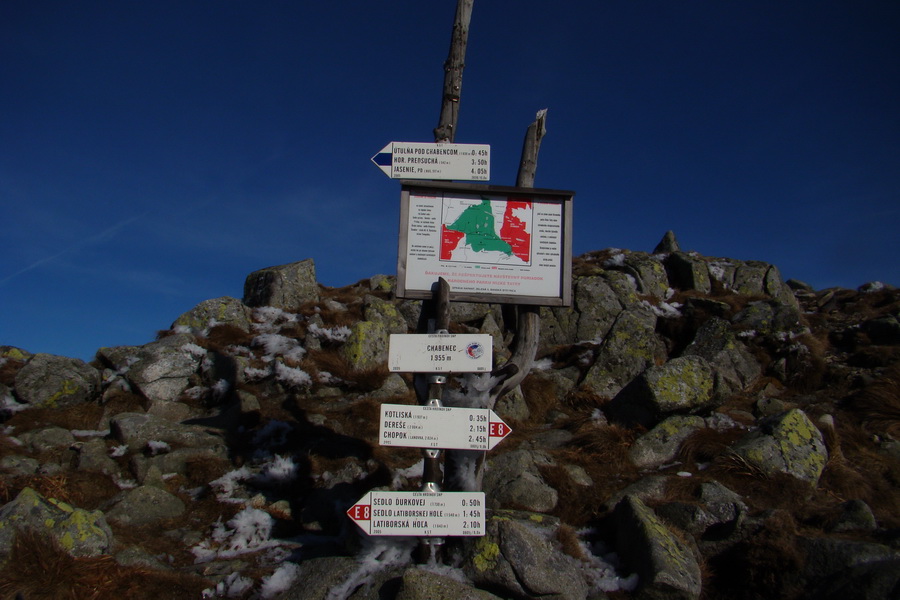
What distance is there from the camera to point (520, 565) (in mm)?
6090

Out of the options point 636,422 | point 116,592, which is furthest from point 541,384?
point 116,592

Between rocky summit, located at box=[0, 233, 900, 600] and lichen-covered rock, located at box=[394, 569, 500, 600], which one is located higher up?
rocky summit, located at box=[0, 233, 900, 600]

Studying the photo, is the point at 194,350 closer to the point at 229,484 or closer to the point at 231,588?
the point at 229,484

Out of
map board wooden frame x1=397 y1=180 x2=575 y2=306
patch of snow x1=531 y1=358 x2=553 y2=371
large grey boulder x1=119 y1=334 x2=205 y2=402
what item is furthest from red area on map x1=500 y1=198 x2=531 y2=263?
large grey boulder x1=119 y1=334 x2=205 y2=402

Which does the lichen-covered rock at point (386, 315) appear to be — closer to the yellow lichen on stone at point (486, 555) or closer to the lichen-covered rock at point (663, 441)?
the lichen-covered rock at point (663, 441)

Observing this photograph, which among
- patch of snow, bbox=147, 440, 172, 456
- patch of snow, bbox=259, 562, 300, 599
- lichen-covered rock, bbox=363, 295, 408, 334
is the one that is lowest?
patch of snow, bbox=259, 562, 300, 599

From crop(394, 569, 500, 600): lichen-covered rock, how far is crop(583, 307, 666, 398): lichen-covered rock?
366 inches

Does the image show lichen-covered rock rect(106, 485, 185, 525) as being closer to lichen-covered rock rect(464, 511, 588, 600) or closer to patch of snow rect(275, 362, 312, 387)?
patch of snow rect(275, 362, 312, 387)

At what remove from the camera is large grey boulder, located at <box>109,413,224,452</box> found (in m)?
11.2

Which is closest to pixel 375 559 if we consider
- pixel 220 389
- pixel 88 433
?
pixel 88 433

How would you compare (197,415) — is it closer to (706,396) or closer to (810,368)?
(706,396)

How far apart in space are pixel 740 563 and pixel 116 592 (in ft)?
22.7

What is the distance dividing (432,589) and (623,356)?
10.8m

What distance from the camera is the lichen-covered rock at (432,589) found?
566 centimetres
